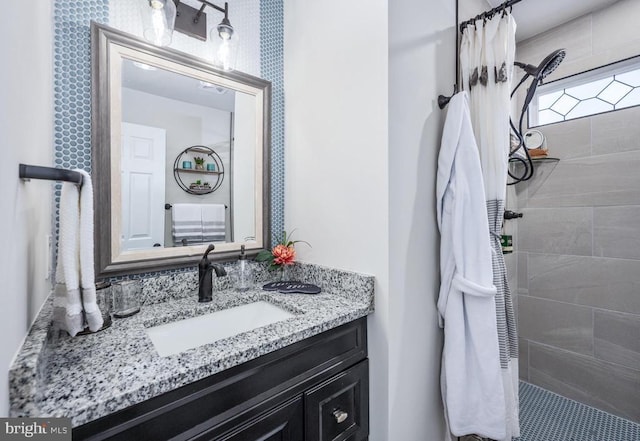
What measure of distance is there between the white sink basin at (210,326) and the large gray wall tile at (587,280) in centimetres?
197

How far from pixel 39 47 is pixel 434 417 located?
191 cm

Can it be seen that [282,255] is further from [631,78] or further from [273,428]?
[631,78]

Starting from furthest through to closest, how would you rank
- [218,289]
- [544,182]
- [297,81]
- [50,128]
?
[544,182] < [297,81] < [218,289] < [50,128]

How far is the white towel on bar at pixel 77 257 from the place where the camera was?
0.65m

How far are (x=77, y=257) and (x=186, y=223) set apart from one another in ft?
1.82

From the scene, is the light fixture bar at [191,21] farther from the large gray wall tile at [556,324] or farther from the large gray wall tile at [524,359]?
the large gray wall tile at [524,359]

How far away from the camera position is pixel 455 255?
116 centimetres

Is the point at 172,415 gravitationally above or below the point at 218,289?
below

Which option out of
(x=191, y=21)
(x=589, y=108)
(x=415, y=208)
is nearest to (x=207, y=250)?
(x=415, y=208)

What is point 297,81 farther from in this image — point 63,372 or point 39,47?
point 63,372

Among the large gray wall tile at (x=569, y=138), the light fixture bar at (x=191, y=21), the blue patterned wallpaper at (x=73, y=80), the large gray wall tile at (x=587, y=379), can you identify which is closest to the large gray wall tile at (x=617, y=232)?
the large gray wall tile at (x=569, y=138)

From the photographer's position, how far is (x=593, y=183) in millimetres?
1860

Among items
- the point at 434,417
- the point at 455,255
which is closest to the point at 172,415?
the point at 455,255

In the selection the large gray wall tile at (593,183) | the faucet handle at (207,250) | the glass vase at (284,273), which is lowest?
the glass vase at (284,273)
